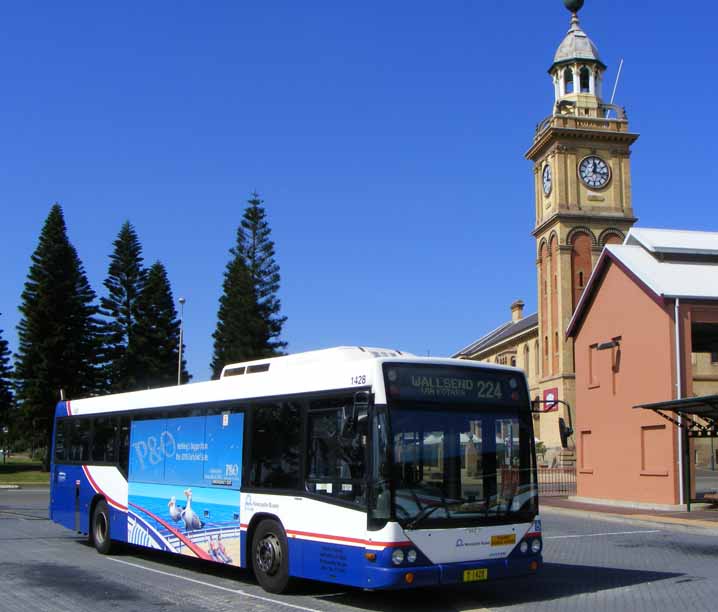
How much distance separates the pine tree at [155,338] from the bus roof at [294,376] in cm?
4787

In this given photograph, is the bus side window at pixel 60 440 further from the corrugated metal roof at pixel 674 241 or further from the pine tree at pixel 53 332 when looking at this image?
the pine tree at pixel 53 332

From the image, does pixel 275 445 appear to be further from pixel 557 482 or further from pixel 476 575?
pixel 557 482

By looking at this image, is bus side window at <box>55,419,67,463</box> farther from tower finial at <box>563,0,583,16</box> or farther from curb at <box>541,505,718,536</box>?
tower finial at <box>563,0,583,16</box>

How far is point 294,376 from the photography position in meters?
10.9

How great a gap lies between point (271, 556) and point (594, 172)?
200 feet

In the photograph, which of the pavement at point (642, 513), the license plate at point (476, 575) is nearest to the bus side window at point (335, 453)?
the license plate at point (476, 575)

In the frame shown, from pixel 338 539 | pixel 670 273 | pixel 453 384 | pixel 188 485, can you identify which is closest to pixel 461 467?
pixel 453 384

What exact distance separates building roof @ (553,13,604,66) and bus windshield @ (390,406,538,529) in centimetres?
6489

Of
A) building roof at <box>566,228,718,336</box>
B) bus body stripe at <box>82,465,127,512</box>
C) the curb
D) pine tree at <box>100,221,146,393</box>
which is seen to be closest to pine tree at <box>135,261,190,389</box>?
pine tree at <box>100,221,146,393</box>

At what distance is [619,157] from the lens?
2665 inches

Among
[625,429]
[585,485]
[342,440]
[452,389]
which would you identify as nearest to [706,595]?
[452,389]

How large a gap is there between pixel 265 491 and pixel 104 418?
5.80 meters

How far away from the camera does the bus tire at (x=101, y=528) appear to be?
15.0 metres

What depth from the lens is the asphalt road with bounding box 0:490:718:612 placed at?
32.6ft
